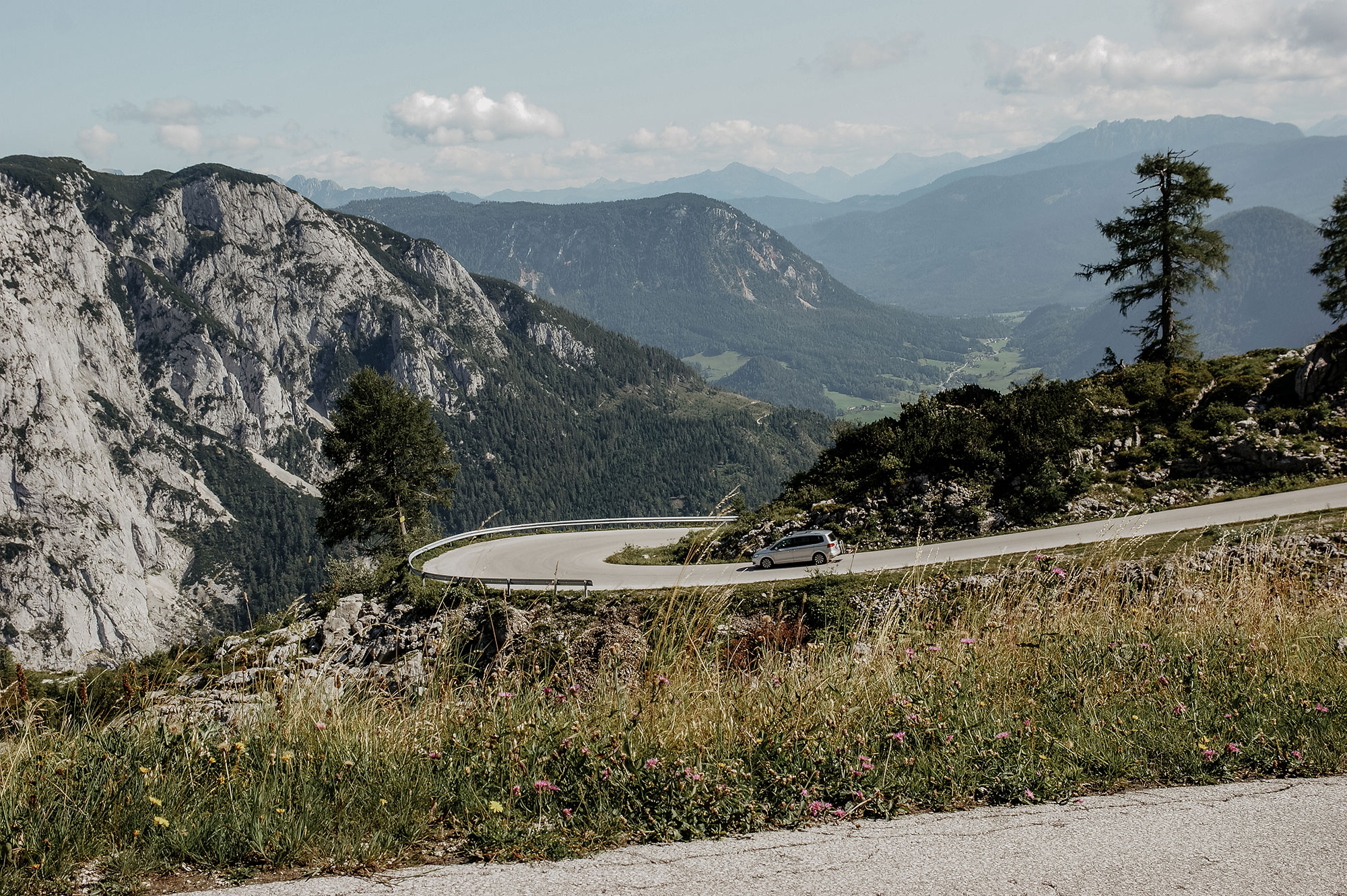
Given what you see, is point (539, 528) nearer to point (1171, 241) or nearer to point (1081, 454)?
point (1081, 454)

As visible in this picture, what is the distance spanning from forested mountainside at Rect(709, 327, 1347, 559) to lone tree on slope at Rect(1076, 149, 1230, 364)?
5.89 m

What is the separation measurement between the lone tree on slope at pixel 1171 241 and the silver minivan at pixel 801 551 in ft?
64.1

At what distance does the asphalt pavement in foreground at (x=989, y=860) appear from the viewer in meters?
3.66

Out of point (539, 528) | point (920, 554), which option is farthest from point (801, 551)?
point (539, 528)

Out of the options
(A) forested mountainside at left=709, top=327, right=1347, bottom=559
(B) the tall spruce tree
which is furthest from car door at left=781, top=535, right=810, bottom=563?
(B) the tall spruce tree

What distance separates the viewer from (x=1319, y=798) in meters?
4.53

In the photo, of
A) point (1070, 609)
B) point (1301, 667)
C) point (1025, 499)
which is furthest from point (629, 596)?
point (1301, 667)

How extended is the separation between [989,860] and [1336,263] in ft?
153

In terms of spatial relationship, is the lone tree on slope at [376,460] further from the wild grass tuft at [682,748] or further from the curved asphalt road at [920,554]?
the wild grass tuft at [682,748]

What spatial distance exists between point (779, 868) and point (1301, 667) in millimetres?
5230

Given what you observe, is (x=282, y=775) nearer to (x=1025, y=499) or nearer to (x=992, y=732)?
(x=992, y=732)

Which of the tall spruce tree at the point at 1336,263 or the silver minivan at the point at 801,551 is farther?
the tall spruce tree at the point at 1336,263

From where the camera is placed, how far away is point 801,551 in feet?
78.9

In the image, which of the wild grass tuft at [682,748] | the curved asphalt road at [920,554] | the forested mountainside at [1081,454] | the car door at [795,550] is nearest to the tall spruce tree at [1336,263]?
the forested mountainside at [1081,454]
